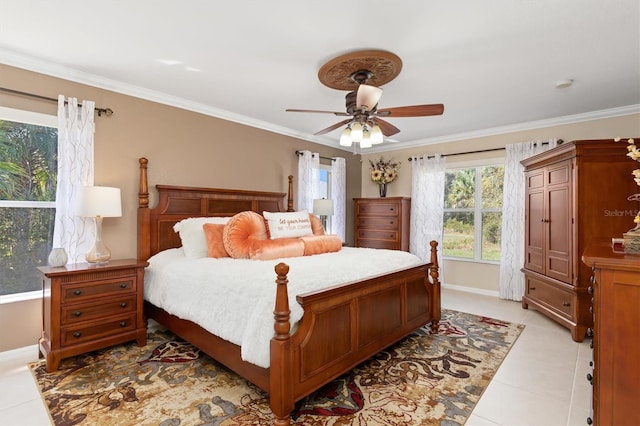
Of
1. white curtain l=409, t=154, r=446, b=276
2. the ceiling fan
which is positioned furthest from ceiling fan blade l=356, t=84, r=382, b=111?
white curtain l=409, t=154, r=446, b=276

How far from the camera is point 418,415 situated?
6.41ft

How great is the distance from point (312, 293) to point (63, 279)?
1.98 meters

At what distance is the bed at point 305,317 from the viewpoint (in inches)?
71.1

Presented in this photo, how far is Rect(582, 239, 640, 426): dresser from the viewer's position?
1.33 m

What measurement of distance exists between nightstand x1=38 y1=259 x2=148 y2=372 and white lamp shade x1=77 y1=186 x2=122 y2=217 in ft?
1.46

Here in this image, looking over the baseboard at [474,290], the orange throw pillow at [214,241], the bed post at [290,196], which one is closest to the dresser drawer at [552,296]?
the baseboard at [474,290]

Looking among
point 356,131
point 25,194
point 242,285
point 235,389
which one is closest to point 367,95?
point 356,131

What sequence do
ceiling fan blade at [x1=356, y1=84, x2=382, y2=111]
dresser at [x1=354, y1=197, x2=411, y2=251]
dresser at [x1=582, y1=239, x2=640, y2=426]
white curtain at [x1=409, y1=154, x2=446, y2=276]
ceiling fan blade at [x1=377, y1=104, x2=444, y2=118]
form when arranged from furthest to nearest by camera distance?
dresser at [x1=354, y1=197, x2=411, y2=251], white curtain at [x1=409, y1=154, x2=446, y2=276], ceiling fan blade at [x1=377, y1=104, x2=444, y2=118], ceiling fan blade at [x1=356, y1=84, x2=382, y2=111], dresser at [x1=582, y1=239, x2=640, y2=426]

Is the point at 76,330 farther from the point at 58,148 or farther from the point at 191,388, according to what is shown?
the point at 58,148

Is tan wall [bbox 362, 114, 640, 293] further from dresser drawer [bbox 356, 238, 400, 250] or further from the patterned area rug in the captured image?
the patterned area rug

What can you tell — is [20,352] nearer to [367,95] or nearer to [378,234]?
[367,95]

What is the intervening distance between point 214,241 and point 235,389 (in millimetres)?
1365

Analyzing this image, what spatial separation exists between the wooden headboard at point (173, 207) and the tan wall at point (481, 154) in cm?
267

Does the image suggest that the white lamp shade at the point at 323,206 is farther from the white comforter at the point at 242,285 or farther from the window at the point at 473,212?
the window at the point at 473,212
